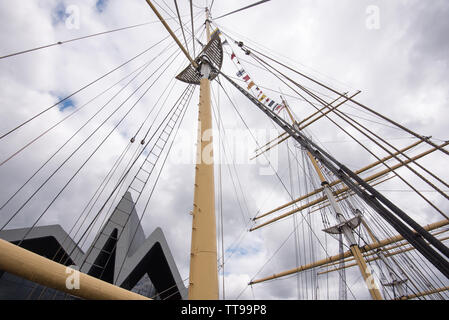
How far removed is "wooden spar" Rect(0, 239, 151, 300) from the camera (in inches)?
45.1

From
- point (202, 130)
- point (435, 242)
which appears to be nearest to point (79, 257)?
point (202, 130)

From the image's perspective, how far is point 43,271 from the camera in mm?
1234

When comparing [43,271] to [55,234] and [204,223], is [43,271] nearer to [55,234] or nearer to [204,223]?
[204,223]

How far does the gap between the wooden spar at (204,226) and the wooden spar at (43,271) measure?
1.67 metres

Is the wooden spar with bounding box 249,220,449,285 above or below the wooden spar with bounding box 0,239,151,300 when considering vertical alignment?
above

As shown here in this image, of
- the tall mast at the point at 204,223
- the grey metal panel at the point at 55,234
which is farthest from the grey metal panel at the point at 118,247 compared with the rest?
the tall mast at the point at 204,223

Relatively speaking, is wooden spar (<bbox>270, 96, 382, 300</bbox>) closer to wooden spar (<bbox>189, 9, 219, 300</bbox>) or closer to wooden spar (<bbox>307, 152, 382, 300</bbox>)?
wooden spar (<bbox>307, 152, 382, 300</bbox>)

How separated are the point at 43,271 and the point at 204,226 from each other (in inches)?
91.0

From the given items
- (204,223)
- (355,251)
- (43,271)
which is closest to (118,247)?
(204,223)

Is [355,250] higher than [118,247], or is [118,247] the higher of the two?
[118,247]

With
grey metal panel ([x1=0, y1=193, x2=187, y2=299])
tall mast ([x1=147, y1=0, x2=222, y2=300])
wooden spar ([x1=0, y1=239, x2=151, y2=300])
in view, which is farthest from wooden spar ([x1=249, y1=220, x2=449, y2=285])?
wooden spar ([x1=0, y1=239, x2=151, y2=300])

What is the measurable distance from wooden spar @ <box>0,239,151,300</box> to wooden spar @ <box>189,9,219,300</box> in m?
1.67

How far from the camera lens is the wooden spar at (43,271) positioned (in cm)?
114
